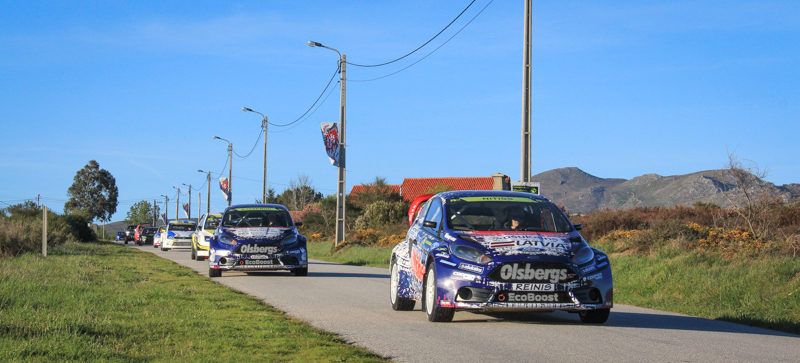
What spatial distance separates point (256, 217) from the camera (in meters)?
18.1

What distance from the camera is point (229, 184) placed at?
59.8 meters

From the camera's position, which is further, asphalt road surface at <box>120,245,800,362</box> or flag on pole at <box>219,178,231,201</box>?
flag on pole at <box>219,178,231,201</box>

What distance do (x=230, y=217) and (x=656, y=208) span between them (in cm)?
2449

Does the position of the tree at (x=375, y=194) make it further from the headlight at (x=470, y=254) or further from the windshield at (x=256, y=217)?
the headlight at (x=470, y=254)

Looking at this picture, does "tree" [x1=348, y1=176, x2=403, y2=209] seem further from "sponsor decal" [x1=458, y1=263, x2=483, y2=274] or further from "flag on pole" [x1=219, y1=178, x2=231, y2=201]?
"sponsor decal" [x1=458, y1=263, x2=483, y2=274]

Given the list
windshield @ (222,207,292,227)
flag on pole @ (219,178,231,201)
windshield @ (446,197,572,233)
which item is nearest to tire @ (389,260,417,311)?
windshield @ (446,197,572,233)

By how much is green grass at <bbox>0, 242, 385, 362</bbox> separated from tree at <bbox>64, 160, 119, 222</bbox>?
11054 cm

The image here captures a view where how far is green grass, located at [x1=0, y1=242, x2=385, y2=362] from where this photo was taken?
21.2 ft

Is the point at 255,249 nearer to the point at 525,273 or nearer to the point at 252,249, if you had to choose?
the point at 252,249

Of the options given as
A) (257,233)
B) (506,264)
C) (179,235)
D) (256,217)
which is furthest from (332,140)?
(506,264)

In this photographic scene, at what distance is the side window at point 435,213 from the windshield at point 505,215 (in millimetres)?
158

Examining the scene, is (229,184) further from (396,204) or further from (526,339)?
(526,339)

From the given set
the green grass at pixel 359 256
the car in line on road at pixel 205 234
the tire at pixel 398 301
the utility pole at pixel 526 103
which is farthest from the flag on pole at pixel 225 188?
the tire at pixel 398 301

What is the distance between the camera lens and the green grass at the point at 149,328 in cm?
648
